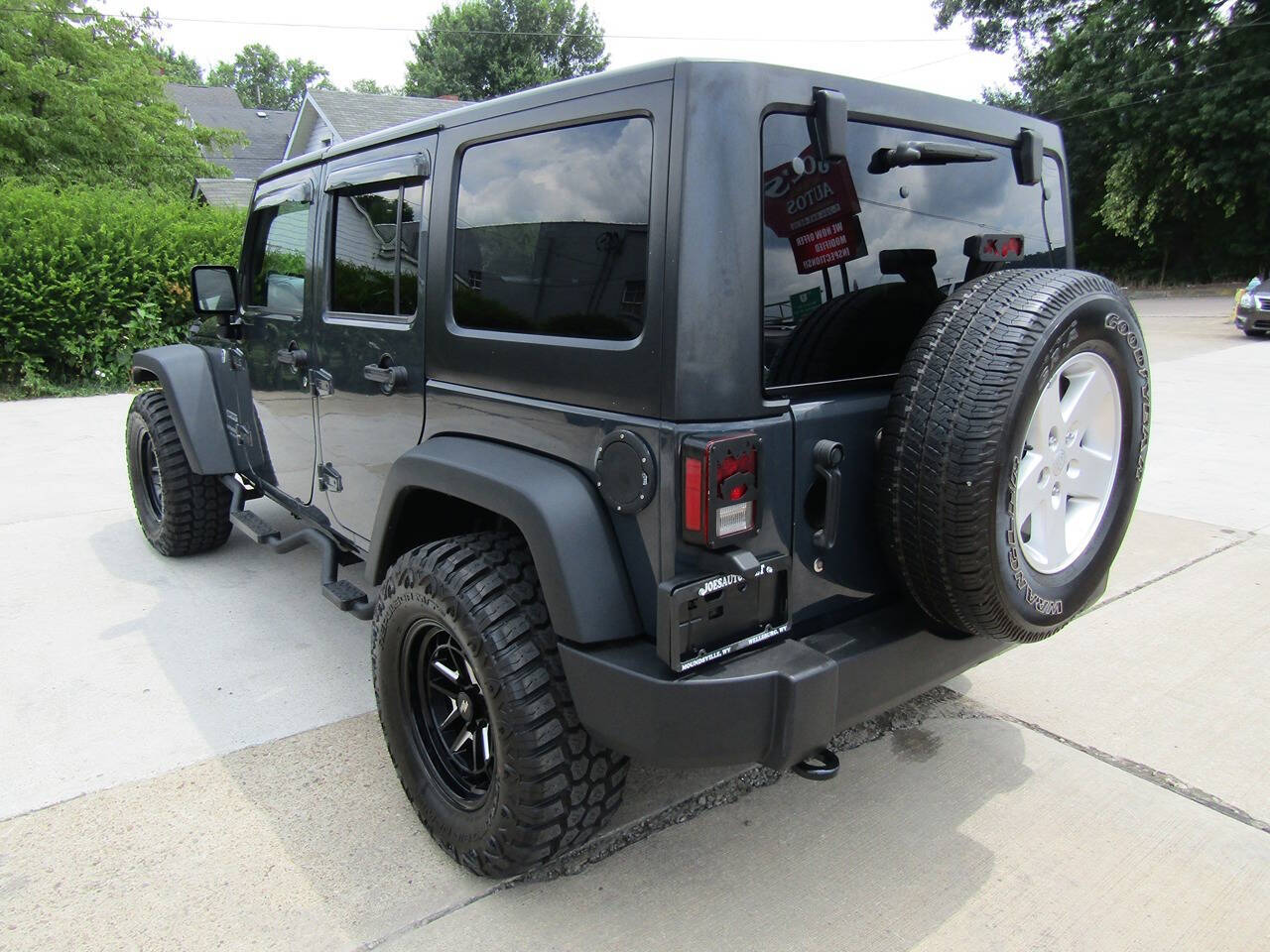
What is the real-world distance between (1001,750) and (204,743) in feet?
8.61

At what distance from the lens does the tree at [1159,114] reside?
914 inches

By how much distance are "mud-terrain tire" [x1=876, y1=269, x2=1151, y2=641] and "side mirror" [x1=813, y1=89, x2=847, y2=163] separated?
44 cm

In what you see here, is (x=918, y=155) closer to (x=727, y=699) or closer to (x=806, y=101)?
(x=806, y=101)

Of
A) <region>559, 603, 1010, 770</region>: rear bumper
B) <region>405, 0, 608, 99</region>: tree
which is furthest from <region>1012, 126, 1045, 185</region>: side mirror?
<region>405, 0, 608, 99</region>: tree

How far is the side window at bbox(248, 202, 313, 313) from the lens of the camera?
3.37 m

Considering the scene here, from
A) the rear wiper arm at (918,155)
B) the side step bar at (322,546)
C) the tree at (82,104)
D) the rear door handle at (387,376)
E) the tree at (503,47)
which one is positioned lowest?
the side step bar at (322,546)

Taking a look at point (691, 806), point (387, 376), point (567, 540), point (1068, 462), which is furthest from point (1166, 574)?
point (387, 376)

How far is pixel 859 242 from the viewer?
2.04 meters

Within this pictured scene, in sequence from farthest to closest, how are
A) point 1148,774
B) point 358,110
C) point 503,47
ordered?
point 503,47 < point 358,110 < point 1148,774

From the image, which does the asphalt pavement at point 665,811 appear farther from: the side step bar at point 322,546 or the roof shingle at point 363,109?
the roof shingle at point 363,109

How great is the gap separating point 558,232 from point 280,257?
2010 millimetres

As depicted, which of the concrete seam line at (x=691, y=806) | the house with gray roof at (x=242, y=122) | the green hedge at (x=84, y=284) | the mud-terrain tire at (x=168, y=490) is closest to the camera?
the concrete seam line at (x=691, y=806)

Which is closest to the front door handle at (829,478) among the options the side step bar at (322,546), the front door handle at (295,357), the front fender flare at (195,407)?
the side step bar at (322,546)

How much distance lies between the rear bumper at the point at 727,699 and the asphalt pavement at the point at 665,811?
543mm
